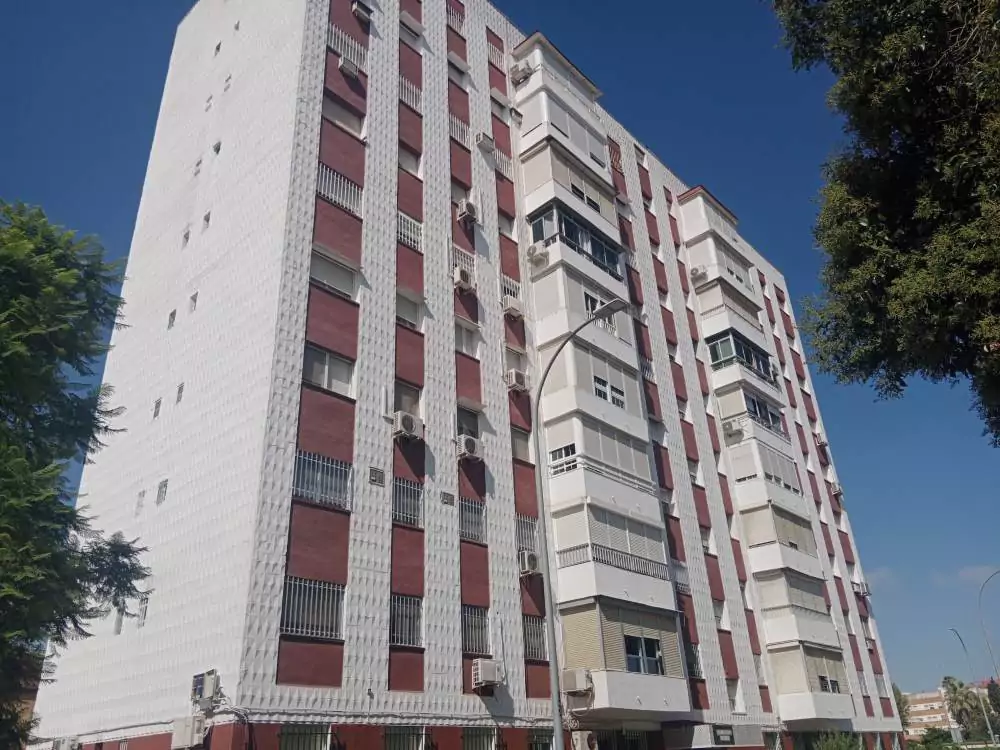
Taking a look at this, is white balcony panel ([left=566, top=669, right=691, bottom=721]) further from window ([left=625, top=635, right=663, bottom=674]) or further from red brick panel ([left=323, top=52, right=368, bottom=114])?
red brick panel ([left=323, top=52, right=368, bottom=114])

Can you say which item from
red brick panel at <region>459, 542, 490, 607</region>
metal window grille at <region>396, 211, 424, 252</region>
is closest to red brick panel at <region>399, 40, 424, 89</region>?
metal window grille at <region>396, 211, 424, 252</region>

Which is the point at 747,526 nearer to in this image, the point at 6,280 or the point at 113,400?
the point at 113,400

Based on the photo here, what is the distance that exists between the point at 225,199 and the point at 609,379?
13070mm

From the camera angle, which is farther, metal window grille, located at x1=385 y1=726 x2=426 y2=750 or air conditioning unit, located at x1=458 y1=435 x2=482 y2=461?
air conditioning unit, located at x1=458 y1=435 x2=482 y2=461

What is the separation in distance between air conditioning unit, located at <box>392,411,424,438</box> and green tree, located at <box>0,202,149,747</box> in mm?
6660

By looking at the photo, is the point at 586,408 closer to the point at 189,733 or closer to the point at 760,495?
the point at 760,495

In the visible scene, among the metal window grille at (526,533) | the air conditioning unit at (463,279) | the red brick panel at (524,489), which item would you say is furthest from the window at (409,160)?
the metal window grille at (526,533)

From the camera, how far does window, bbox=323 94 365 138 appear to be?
2231cm

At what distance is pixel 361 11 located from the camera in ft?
81.6

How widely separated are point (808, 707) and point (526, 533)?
14.4 metres

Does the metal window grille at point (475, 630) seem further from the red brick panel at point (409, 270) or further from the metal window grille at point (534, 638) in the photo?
the red brick panel at point (409, 270)

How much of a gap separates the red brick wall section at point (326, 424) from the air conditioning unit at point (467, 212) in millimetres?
8679

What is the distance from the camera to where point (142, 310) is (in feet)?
79.2

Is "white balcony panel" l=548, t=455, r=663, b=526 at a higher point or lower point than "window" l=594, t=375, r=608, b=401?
lower
